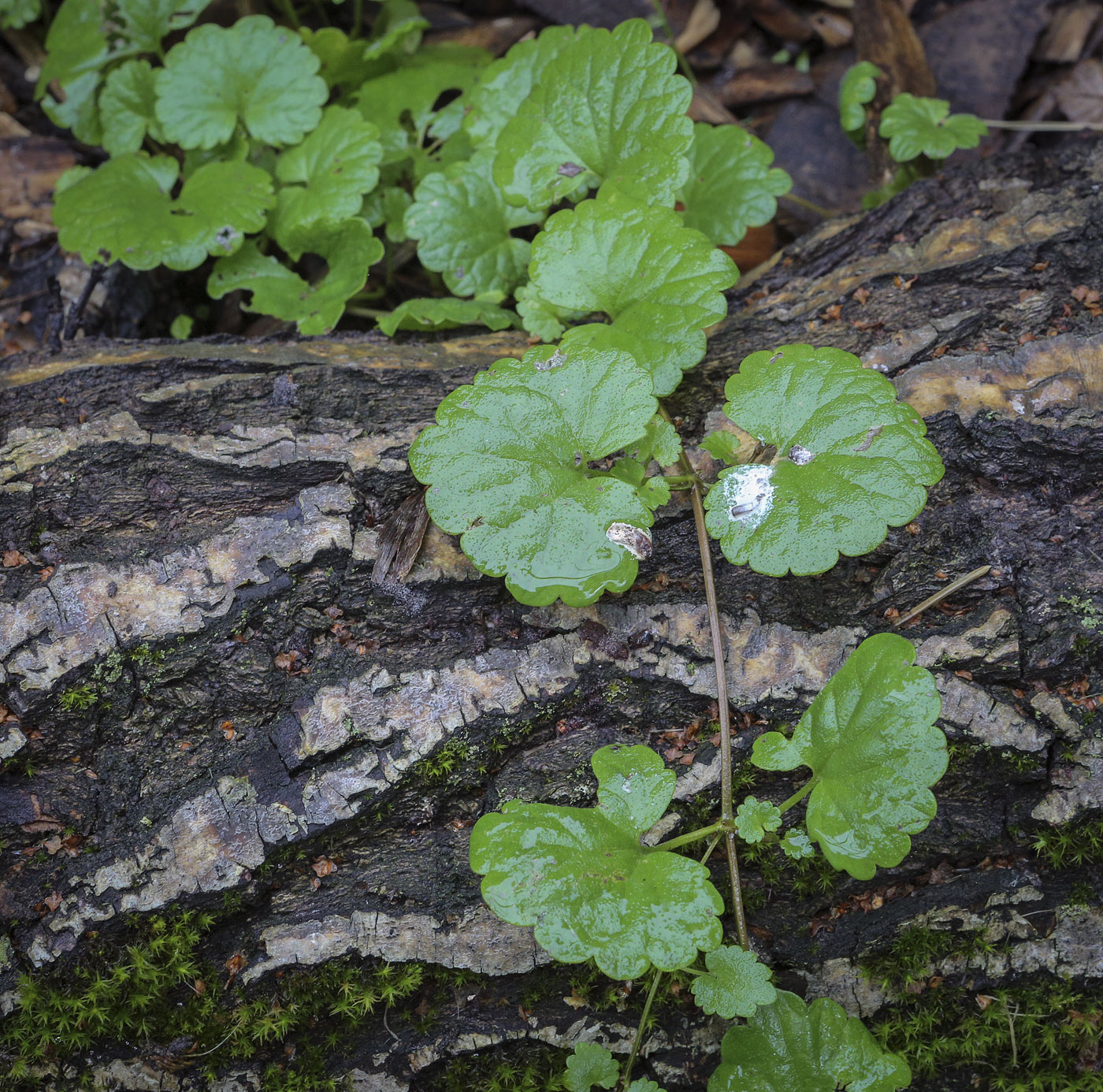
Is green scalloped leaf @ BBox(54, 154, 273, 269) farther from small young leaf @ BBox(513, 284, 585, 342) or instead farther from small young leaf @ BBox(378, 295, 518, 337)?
small young leaf @ BBox(513, 284, 585, 342)

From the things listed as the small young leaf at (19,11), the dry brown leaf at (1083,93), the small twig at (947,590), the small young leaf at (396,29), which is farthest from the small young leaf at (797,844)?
the small young leaf at (19,11)

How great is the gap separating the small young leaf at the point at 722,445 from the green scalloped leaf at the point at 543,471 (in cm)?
21

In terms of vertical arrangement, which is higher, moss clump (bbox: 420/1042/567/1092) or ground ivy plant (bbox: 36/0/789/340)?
ground ivy plant (bbox: 36/0/789/340)

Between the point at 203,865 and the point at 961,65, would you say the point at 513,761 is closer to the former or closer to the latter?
the point at 203,865

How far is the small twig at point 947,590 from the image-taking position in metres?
2.14

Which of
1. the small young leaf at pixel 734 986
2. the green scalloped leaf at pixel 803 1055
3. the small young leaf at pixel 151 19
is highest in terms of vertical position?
the small young leaf at pixel 151 19

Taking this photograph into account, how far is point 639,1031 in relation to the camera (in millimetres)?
1999

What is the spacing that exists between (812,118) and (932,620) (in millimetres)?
2958

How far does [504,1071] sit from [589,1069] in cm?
22

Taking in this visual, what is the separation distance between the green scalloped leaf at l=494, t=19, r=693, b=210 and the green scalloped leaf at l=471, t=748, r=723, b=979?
5.87ft

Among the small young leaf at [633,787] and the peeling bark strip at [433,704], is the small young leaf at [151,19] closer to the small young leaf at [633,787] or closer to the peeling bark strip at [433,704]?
the peeling bark strip at [433,704]

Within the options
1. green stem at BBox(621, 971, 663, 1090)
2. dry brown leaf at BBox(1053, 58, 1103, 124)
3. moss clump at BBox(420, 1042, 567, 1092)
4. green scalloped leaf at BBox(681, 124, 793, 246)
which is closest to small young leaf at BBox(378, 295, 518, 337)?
green scalloped leaf at BBox(681, 124, 793, 246)

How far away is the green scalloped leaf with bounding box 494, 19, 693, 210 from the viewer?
256cm

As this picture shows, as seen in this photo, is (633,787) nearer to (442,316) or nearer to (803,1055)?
(803,1055)
